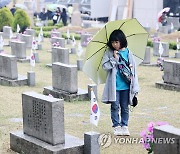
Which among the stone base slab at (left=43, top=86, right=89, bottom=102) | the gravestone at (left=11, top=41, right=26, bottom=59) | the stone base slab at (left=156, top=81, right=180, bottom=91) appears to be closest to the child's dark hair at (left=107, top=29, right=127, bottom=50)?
the stone base slab at (left=43, top=86, right=89, bottom=102)

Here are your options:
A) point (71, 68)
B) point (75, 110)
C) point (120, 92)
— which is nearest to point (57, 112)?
point (120, 92)

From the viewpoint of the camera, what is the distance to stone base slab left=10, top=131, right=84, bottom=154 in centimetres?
666

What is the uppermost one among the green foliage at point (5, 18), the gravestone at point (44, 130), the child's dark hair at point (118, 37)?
the child's dark hair at point (118, 37)

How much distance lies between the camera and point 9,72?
1250 cm

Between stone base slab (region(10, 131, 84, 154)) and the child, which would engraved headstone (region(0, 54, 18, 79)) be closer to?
the child

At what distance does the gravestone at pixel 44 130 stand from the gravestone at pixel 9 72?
5228mm

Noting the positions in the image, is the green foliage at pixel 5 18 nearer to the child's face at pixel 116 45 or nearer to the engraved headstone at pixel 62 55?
the engraved headstone at pixel 62 55

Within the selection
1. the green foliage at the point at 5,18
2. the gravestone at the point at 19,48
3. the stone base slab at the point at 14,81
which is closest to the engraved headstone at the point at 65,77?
the stone base slab at the point at 14,81

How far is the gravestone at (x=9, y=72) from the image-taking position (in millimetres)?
12391

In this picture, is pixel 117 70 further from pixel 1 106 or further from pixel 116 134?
pixel 1 106

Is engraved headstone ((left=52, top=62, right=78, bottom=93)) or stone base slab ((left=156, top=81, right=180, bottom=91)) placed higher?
engraved headstone ((left=52, top=62, right=78, bottom=93))

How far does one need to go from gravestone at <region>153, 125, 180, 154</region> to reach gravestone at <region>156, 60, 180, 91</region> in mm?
6533

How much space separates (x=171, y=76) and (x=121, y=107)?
454 cm

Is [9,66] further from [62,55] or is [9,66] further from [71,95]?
[62,55]
